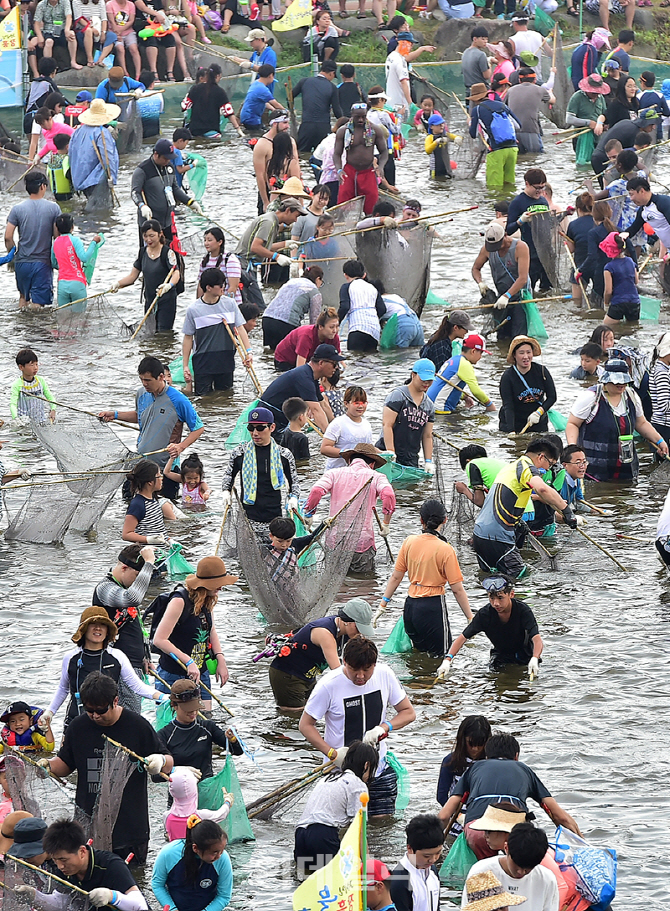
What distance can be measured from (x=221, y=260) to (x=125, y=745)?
8184 millimetres

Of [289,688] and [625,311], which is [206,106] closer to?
[625,311]

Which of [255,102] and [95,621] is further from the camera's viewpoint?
[255,102]

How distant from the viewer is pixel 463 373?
14.1 metres

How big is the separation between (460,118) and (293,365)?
40.7 ft

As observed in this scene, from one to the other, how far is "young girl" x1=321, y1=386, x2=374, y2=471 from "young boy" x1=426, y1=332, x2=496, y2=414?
2506 mm

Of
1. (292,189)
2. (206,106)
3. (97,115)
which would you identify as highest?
(97,115)

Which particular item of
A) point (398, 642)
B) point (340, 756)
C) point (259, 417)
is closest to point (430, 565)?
point (398, 642)

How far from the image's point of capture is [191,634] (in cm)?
857

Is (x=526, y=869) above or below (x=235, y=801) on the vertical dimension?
above

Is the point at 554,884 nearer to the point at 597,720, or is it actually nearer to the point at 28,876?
the point at 28,876

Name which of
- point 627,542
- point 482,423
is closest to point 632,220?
point 482,423

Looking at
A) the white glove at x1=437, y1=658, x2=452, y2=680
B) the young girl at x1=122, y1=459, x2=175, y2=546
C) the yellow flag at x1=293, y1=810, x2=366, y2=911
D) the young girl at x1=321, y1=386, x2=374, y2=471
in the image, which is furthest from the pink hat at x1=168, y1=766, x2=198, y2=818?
the young girl at x1=321, y1=386, x2=374, y2=471

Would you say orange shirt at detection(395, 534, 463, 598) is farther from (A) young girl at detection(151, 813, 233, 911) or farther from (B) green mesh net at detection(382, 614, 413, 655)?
(A) young girl at detection(151, 813, 233, 911)

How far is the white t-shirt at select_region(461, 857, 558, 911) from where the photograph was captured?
636cm
